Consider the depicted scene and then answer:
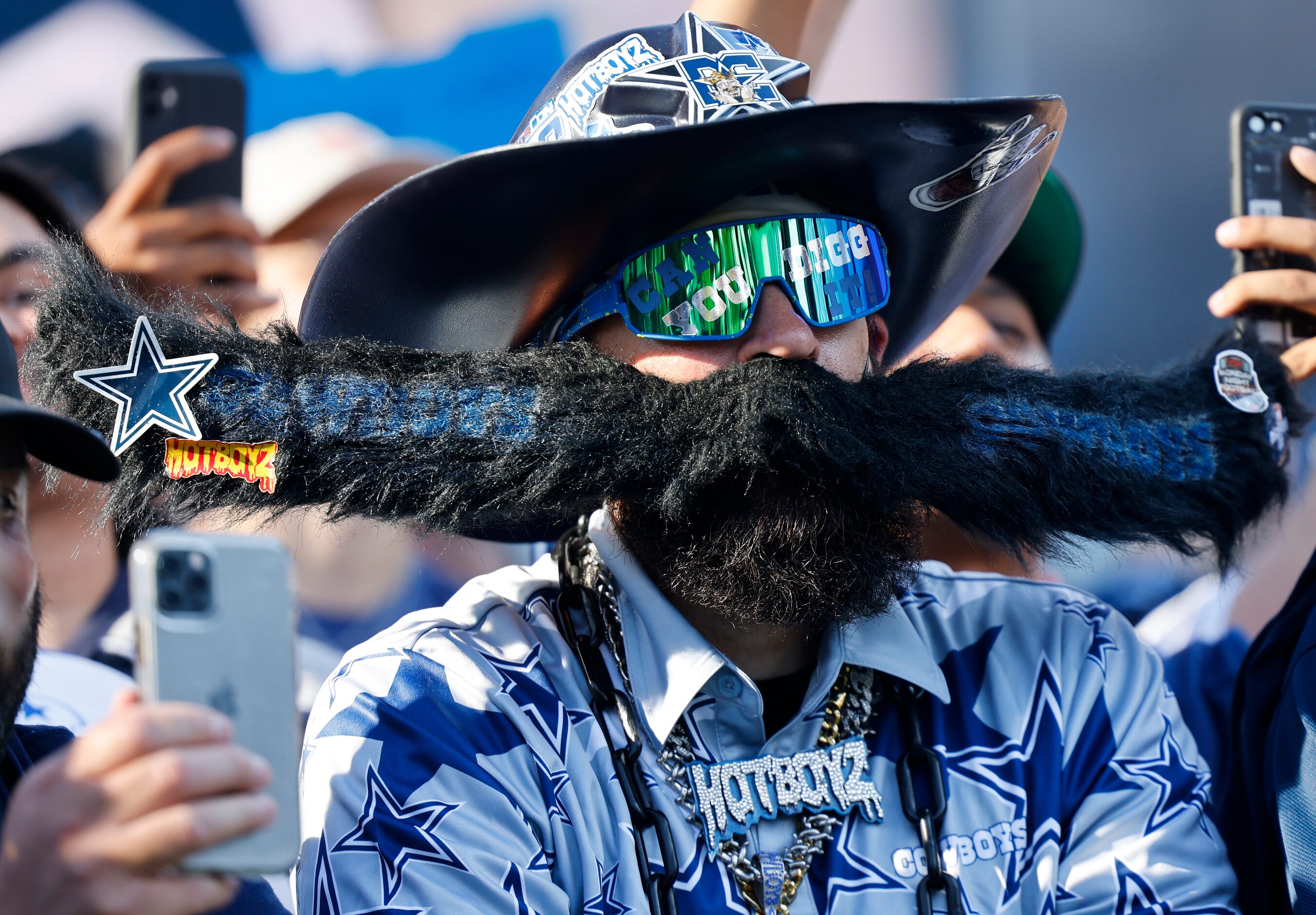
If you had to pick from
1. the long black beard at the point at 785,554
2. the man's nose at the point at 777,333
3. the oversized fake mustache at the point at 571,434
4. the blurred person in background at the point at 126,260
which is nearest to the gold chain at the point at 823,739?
the long black beard at the point at 785,554

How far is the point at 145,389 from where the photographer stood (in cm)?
144

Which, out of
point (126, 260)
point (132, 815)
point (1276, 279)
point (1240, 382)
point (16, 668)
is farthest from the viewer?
point (126, 260)

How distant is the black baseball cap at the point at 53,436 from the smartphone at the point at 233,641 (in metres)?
0.46

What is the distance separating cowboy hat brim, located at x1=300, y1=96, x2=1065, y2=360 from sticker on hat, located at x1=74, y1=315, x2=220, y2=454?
0.30 meters

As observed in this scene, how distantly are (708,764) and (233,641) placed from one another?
84cm

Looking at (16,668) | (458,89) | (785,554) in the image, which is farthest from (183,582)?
(458,89)

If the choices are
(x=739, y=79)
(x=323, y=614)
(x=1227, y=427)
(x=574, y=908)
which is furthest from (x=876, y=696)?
(x=323, y=614)

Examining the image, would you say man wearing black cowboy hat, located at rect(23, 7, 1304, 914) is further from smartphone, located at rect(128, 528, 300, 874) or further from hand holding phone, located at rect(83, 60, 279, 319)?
hand holding phone, located at rect(83, 60, 279, 319)

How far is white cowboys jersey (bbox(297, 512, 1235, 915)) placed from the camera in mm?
1442

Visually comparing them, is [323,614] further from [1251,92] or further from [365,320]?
[1251,92]

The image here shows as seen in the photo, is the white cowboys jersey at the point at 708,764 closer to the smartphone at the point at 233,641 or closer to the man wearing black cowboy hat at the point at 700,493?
the man wearing black cowboy hat at the point at 700,493

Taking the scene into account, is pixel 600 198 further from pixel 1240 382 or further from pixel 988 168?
pixel 1240 382

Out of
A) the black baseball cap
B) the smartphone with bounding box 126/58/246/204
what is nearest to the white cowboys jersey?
the black baseball cap

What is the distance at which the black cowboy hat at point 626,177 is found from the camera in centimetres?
160
